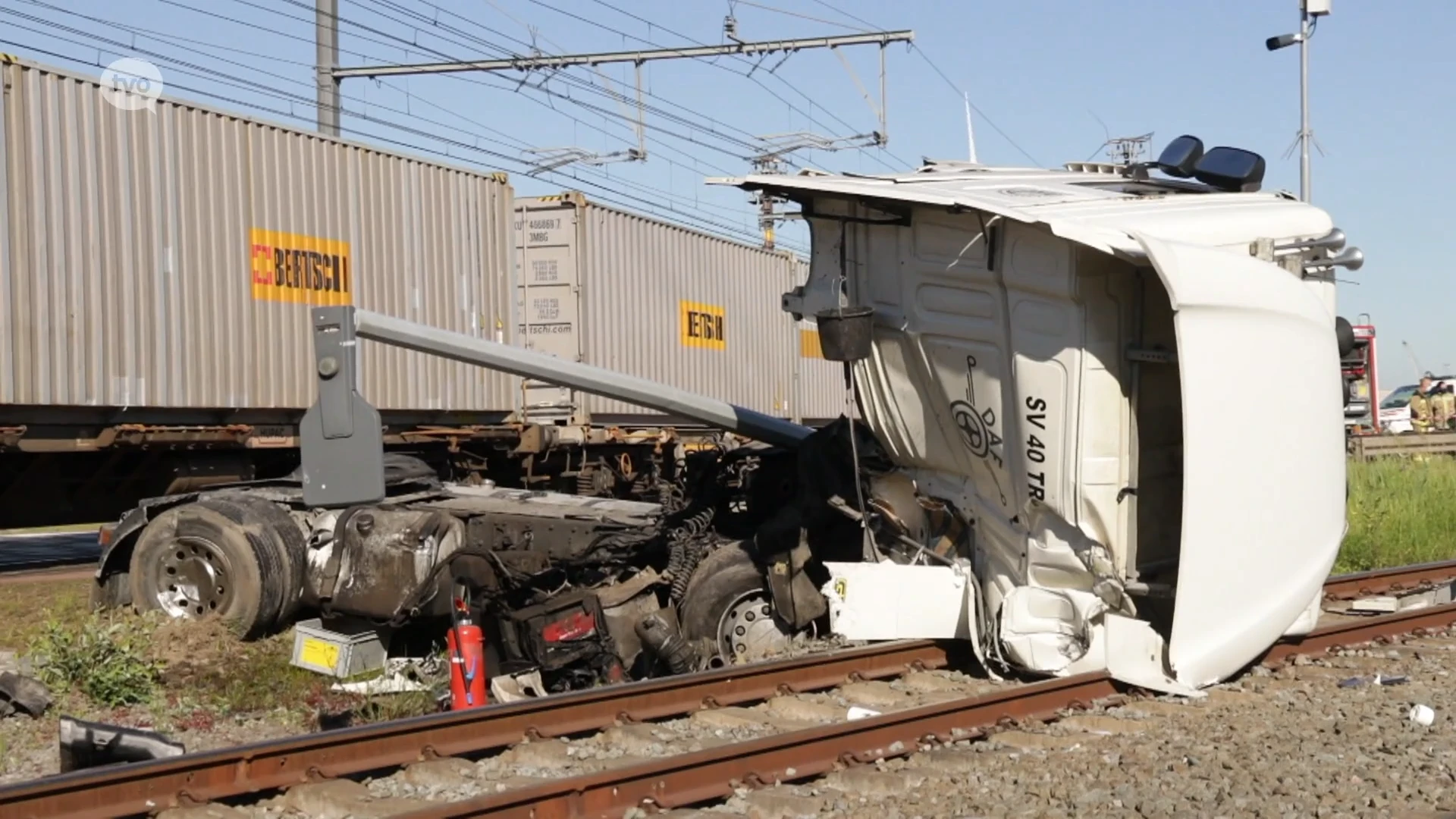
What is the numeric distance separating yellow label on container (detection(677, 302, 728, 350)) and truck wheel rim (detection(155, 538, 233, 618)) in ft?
45.7

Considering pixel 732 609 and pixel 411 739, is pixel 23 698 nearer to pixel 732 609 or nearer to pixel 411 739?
pixel 411 739

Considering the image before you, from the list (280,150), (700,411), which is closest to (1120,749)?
(700,411)

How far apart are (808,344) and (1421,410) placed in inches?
813

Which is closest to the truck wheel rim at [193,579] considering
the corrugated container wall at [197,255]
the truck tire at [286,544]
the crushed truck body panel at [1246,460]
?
the truck tire at [286,544]

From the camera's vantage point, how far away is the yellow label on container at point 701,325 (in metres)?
22.8

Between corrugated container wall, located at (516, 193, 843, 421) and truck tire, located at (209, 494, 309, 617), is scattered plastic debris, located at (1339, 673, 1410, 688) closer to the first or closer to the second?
truck tire, located at (209, 494, 309, 617)

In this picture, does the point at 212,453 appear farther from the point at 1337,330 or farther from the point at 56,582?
the point at 1337,330

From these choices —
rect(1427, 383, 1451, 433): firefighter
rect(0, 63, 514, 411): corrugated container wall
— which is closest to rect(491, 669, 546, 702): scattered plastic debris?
rect(0, 63, 514, 411): corrugated container wall

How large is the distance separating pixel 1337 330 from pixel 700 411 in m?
3.71

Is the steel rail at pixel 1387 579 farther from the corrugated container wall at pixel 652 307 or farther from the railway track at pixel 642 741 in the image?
the corrugated container wall at pixel 652 307

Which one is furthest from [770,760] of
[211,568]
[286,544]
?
[211,568]

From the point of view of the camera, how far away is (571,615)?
8352 millimetres

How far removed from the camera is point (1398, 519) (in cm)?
1556

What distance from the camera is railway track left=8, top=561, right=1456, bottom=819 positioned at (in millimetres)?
4980
